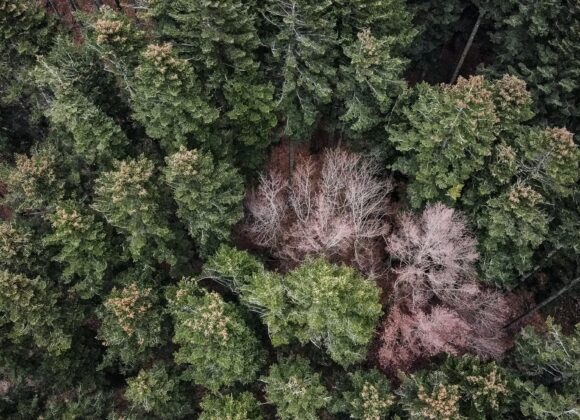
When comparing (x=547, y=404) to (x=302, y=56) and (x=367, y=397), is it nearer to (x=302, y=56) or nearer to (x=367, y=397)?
(x=367, y=397)

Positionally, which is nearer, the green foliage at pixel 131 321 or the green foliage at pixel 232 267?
the green foliage at pixel 131 321

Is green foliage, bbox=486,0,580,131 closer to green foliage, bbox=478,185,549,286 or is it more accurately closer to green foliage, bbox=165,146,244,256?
green foliage, bbox=478,185,549,286

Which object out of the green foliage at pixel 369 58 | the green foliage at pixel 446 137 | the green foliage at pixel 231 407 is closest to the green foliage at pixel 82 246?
the green foliage at pixel 231 407

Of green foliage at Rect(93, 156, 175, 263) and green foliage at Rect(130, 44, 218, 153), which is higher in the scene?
green foliage at Rect(130, 44, 218, 153)

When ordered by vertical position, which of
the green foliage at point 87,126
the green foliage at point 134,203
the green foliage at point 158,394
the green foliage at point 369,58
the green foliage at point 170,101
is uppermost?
the green foliage at point 369,58

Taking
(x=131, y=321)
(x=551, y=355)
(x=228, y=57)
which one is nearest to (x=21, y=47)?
(x=228, y=57)

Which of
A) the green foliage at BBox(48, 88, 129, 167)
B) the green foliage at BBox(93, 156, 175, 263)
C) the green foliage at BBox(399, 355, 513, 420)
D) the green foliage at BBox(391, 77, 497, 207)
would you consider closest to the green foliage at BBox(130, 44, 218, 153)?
the green foliage at BBox(48, 88, 129, 167)

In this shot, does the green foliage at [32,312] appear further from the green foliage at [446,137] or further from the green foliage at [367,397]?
the green foliage at [446,137]
